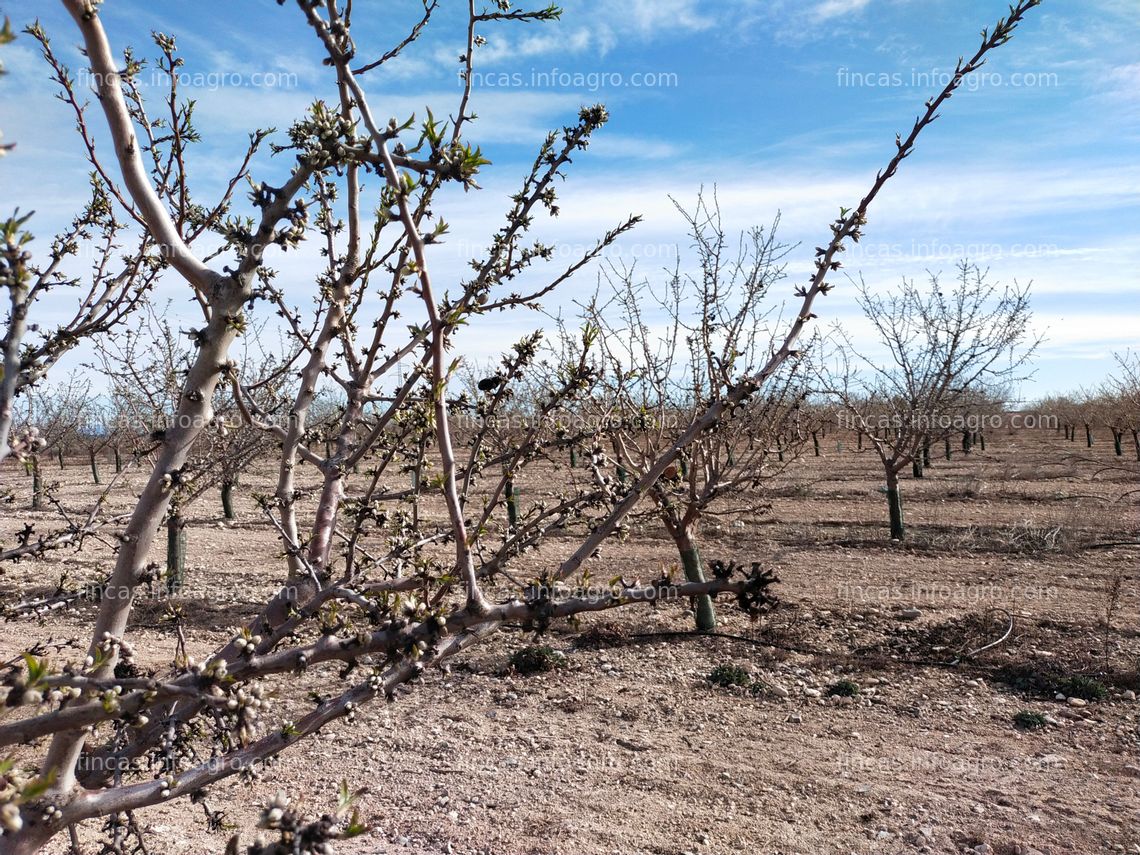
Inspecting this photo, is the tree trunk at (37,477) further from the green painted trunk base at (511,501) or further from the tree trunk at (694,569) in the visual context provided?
the tree trunk at (694,569)

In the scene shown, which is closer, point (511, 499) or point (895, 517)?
point (511, 499)

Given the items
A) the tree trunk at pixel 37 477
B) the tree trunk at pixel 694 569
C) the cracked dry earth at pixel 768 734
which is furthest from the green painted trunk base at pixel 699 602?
the tree trunk at pixel 37 477

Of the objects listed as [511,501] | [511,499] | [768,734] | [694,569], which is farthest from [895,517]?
[511,499]

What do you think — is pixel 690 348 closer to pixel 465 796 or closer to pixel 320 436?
pixel 465 796

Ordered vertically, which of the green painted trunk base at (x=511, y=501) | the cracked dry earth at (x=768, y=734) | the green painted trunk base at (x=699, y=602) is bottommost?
the cracked dry earth at (x=768, y=734)

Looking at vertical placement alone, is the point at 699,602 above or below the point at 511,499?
below

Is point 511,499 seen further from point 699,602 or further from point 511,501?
point 699,602

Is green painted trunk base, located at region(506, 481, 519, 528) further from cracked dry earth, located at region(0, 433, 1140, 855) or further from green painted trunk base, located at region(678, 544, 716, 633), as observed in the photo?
green painted trunk base, located at region(678, 544, 716, 633)

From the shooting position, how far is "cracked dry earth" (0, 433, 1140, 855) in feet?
14.0

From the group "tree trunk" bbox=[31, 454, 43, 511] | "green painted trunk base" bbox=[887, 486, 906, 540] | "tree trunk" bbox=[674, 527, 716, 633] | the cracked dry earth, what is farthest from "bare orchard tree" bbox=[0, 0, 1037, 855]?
"green painted trunk base" bbox=[887, 486, 906, 540]

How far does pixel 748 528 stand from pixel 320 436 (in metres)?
12.1

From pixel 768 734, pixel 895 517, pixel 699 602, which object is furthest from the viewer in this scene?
pixel 895 517

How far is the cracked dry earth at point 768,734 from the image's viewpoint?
14.0 feet

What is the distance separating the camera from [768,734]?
559cm
